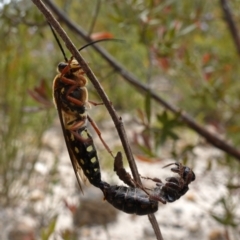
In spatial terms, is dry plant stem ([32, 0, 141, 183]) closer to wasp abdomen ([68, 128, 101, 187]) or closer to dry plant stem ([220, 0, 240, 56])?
wasp abdomen ([68, 128, 101, 187])

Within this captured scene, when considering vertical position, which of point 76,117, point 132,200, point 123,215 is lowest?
point 123,215

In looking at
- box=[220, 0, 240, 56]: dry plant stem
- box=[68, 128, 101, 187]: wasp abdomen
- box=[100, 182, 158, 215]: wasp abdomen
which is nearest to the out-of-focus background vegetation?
box=[220, 0, 240, 56]: dry plant stem

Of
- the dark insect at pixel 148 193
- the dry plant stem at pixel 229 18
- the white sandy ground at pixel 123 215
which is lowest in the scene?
the white sandy ground at pixel 123 215

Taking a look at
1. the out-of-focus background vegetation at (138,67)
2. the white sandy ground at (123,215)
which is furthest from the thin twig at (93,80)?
the white sandy ground at (123,215)

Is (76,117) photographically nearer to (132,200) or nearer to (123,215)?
(132,200)

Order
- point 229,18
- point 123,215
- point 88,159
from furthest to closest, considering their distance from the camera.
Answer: point 123,215
point 229,18
point 88,159

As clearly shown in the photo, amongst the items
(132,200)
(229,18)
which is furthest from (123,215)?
(132,200)

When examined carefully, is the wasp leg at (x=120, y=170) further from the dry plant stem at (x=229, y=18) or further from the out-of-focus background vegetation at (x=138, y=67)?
the dry plant stem at (x=229, y=18)

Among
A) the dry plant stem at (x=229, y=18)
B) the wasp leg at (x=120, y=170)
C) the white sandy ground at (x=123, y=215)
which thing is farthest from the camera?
the white sandy ground at (x=123, y=215)
